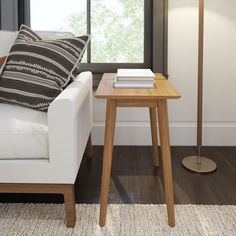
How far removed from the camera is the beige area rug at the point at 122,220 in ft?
5.19

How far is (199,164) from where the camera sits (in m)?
2.34

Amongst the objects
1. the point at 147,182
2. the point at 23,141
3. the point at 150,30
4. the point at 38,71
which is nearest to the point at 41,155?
the point at 23,141

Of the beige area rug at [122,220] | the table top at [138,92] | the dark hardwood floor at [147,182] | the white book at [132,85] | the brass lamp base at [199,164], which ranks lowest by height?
the beige area rug at [122,220]

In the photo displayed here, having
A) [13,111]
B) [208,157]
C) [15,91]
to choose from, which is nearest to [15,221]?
[13,111]

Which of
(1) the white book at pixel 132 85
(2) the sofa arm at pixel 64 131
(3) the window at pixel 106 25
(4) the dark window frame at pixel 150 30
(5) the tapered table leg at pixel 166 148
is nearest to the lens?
(2) the sofa arm at pixel 64 131

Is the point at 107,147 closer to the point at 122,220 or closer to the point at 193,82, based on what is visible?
the point at 122,220

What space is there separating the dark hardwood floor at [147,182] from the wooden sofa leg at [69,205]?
26 cm

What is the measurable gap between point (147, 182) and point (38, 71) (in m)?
0.84

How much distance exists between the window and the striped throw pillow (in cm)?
80

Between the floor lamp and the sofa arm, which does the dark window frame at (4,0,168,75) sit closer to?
the floor lamp

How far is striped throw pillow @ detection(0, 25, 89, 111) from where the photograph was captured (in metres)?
1.82

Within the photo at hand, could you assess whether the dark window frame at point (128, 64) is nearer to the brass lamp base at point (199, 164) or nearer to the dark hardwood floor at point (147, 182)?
the dark hardwood floor at point (147, 182)

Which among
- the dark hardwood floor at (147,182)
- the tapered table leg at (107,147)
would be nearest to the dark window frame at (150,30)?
the dark hardwood floor at (147,182)

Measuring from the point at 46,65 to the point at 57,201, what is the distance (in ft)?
2.17
